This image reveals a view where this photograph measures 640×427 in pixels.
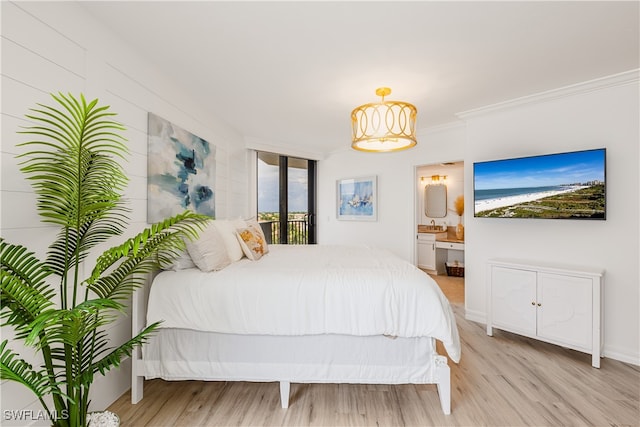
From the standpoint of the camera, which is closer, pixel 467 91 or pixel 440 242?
pixel 467 91

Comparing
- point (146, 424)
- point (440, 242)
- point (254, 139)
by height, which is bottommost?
point (146, 424)

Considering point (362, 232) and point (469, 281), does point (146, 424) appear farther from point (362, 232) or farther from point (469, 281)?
point (362, 232)

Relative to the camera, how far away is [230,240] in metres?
2.49

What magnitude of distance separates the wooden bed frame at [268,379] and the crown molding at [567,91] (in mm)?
2578

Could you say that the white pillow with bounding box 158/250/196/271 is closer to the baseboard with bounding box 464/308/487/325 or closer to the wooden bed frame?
the wooden bed frame

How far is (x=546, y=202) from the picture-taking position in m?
2.75

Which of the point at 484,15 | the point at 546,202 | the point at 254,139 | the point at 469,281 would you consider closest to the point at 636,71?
the point at 546,202

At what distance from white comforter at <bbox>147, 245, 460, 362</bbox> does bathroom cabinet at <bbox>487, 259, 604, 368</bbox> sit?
51.8 inches

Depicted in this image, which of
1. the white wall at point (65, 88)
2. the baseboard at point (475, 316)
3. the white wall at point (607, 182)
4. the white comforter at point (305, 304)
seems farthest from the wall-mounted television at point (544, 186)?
the white wall at point (65, 88)

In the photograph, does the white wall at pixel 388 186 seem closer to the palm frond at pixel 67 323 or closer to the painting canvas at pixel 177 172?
the painting canvas at pixel 177 172

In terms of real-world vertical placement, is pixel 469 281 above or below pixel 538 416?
above

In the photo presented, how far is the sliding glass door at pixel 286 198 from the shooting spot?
15.8ft

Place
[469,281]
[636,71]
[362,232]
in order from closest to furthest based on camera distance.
Result: [636,71] → [469,281] → [362,232]

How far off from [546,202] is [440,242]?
2.89 m
